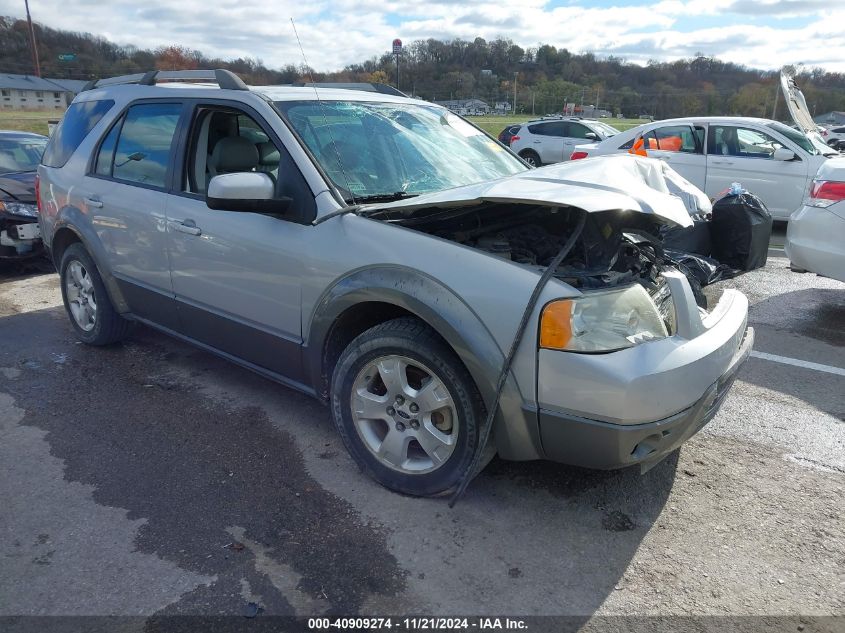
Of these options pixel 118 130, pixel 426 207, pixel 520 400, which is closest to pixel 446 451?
pixel 520 400

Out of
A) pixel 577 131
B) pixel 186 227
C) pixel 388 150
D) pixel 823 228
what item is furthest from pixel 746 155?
pixel 577 131

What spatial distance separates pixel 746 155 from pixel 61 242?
895 centimetres

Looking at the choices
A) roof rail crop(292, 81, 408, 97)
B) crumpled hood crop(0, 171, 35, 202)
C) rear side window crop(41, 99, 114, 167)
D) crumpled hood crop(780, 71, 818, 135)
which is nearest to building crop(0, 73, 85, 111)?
crumpled hood crop(0, 171, 35, 202)

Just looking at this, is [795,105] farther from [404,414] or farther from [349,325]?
[404,414]

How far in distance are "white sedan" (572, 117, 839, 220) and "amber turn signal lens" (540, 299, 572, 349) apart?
7685 millimetres

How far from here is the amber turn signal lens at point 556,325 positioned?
8.20 feet

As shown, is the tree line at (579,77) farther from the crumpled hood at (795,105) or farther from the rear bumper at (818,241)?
the rear bumper at (818,241)

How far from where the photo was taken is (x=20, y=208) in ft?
23.1

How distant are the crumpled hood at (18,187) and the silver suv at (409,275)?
327 centimetres

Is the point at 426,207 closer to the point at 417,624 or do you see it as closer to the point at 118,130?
the point at 417,624

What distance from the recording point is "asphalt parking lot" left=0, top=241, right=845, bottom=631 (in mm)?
2438

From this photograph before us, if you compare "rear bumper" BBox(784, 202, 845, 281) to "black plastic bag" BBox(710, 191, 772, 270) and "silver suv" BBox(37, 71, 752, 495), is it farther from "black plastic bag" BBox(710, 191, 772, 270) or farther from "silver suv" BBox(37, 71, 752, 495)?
"silver suv" BBox(37, 71, 752, 495)

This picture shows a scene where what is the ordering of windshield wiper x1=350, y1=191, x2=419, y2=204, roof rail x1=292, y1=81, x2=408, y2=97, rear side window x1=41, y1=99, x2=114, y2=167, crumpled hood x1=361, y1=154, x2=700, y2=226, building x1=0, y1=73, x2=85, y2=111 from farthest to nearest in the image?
building x1=0, y1=73, x2=85, y2=111 < rear side window x1=41, y1=99, x2=114, y2=167 < roof rail x1=292, y1=81, x2=408, y2=97 < windshield wiper x1=350, y1=191, x2=419, y2=204 < crumpled hood x1=361, y1=154, x2=700, y2=226

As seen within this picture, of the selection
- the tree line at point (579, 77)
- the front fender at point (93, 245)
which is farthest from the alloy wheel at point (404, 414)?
the tree line at point (579, 77)
